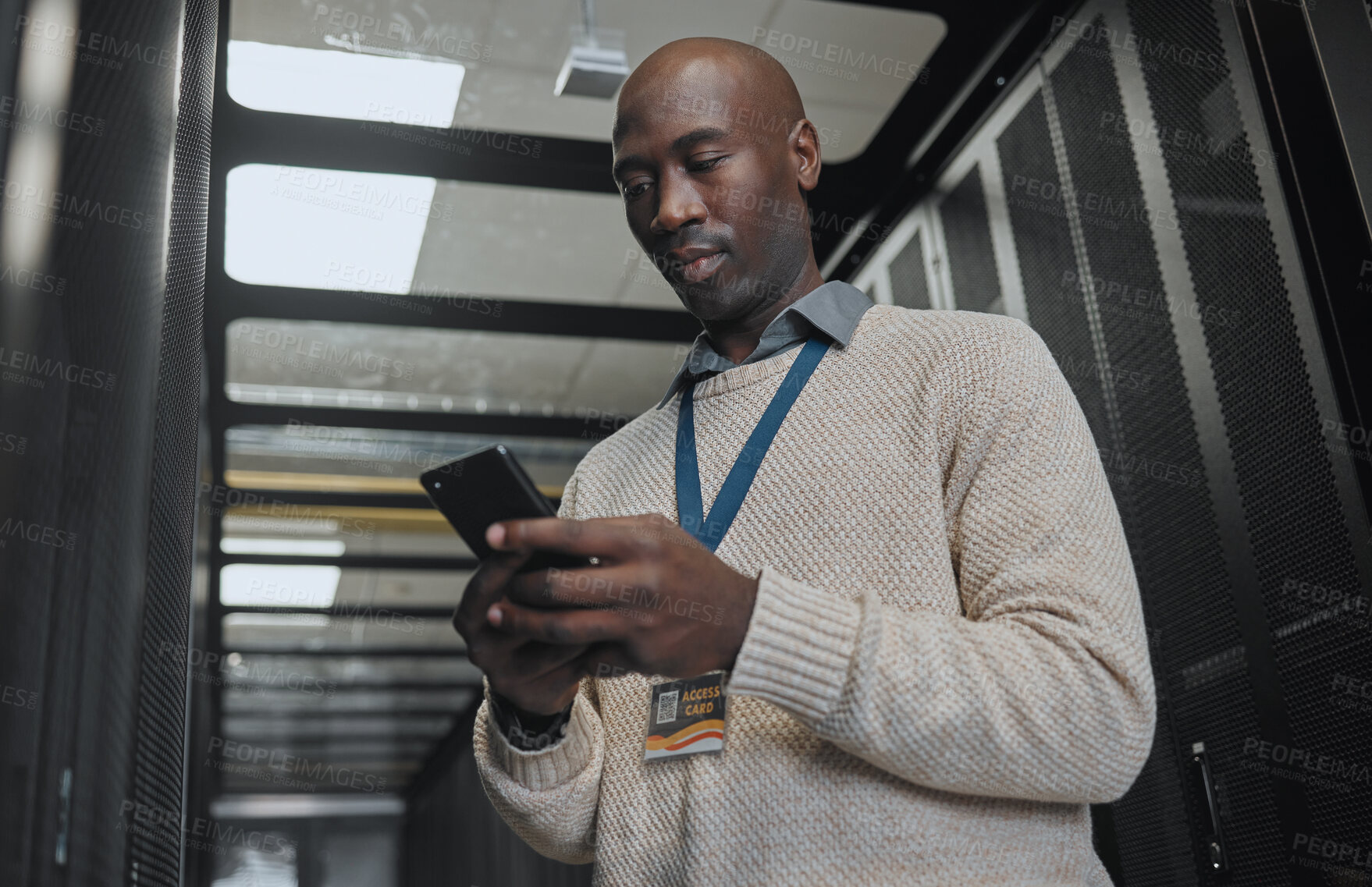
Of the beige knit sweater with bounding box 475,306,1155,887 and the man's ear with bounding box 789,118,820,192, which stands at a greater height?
the man's ear with bounding box 789,118,820,192

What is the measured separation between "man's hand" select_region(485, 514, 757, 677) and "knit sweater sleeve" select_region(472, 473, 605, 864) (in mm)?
325

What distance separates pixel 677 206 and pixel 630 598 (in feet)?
2.34

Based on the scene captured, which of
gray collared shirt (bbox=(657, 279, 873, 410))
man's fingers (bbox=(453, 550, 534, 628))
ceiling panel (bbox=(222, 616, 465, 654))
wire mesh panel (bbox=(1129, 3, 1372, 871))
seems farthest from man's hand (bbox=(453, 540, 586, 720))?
ceiling panel (bbox=(222, 616, 465, 654))

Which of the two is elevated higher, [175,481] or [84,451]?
[175,481]

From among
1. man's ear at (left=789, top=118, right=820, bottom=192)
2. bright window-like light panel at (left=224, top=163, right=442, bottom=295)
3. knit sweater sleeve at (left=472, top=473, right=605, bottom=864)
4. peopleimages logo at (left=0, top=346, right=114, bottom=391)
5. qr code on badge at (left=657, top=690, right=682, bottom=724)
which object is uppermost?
bright window-like light panel at (left=224, top=163, right=442, bottom=295)

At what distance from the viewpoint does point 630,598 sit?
3.03 feet

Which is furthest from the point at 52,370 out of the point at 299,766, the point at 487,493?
the point at 299,766

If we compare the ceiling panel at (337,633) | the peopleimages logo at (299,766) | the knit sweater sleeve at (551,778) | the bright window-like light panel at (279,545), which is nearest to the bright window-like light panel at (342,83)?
the knit sweater sleeve at (551,778)

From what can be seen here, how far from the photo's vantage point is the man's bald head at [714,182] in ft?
4.90

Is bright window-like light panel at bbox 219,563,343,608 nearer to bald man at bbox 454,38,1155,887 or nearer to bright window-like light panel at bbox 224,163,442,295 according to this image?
bright window-like light panel at bbox 224,163,442,295

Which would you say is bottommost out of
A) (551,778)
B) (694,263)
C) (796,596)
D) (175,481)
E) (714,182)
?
(551,778)

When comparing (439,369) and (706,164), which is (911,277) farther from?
(439,369)

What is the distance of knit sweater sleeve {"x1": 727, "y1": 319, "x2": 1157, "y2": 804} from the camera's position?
976mm

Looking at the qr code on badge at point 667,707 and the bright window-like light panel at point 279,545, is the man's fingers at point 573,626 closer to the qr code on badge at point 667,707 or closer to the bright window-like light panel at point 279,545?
the qr code on badge at point 667,707
